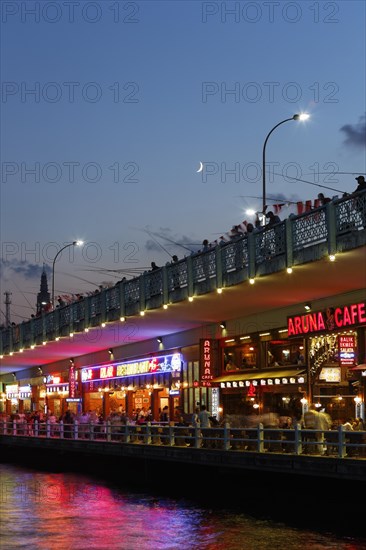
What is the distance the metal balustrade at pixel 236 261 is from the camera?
30031 millimetres

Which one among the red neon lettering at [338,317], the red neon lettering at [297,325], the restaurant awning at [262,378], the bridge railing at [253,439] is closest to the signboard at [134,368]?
the restaurant awning at [262,378]

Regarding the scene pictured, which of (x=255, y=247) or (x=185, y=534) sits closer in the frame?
(x=185, y=534)

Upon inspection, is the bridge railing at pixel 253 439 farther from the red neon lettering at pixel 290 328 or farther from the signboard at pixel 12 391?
the signboard at pixel 12 391

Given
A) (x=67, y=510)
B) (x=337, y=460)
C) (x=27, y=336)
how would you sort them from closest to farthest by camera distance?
1. (x=337, y=460)
2. (x=67, y=510)
3. (x=27, y=336)

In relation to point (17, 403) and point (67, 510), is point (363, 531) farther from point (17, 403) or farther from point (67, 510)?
point (17, 403)

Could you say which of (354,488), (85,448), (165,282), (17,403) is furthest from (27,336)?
(354,488)

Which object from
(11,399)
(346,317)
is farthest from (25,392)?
(346,317)

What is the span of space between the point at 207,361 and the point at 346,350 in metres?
13.2

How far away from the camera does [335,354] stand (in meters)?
37.8

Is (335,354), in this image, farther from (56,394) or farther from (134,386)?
(56,394)

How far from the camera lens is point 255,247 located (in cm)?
3522

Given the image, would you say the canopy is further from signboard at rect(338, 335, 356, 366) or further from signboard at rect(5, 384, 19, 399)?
signboard at rect(5, 384, 19, 399)

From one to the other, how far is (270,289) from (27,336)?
104ft

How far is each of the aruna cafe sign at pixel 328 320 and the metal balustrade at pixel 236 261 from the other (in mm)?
3926
